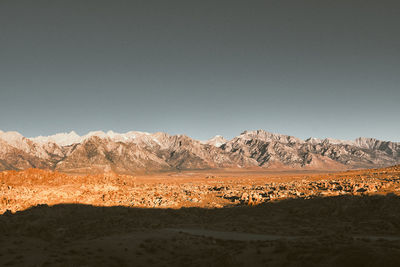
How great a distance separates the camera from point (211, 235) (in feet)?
82.3


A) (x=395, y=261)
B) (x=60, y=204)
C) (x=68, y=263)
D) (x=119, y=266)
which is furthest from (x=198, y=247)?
(x=60, y=204)

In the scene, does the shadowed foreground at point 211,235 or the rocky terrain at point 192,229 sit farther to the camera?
the rocky terrain at point 192,229

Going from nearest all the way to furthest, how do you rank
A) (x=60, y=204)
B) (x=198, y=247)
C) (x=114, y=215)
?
(x=198, y=247) → (x=114, y=215) → (x=60, y=204)

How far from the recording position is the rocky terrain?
664 inches

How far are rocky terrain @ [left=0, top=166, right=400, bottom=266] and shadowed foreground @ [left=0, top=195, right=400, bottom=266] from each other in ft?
0.26

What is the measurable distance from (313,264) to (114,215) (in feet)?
91.5

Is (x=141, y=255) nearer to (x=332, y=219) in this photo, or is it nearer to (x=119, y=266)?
(x=119, y=266)

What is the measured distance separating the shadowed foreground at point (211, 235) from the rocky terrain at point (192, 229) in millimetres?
78

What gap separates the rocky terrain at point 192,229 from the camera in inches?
664

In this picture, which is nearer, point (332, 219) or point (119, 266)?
point (119, 266)

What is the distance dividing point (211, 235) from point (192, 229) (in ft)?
12.5

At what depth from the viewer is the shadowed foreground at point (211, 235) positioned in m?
16.2

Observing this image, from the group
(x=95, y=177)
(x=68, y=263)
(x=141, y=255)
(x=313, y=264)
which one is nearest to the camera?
(x=313, y=264)

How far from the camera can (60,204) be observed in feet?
126
